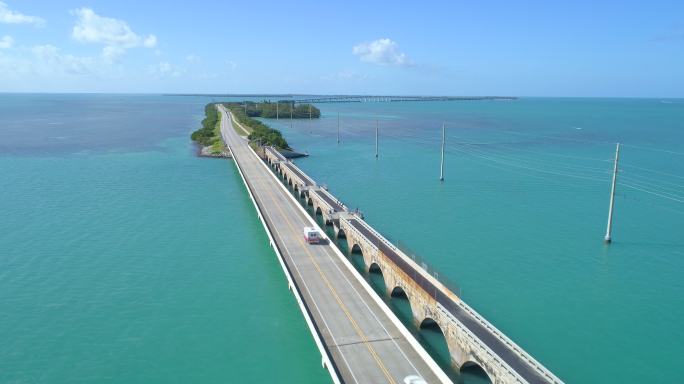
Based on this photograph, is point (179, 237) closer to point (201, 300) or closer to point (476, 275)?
point (201, 300)

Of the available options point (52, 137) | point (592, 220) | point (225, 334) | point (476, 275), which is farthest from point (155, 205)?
point (52, 137)

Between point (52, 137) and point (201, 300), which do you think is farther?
point (52, 137)

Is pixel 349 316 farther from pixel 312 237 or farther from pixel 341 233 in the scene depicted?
pixel 341 233

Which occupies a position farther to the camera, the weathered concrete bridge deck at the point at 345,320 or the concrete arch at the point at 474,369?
the concrete arch at the point at 474,369

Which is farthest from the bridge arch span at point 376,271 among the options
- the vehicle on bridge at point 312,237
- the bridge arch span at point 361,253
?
the vehicle on bridge at point 312,237

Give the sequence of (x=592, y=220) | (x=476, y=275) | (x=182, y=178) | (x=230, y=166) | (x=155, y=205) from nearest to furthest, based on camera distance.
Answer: (x=476, y=275) < (x=592, y=220) < (x=155, y=205) < (x=182, y=178) < (x=230, y=166)

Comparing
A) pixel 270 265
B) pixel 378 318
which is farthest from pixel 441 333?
pixel 270 265

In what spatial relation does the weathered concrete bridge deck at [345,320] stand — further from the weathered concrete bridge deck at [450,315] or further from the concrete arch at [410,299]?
the concrete arch at [410,299]
